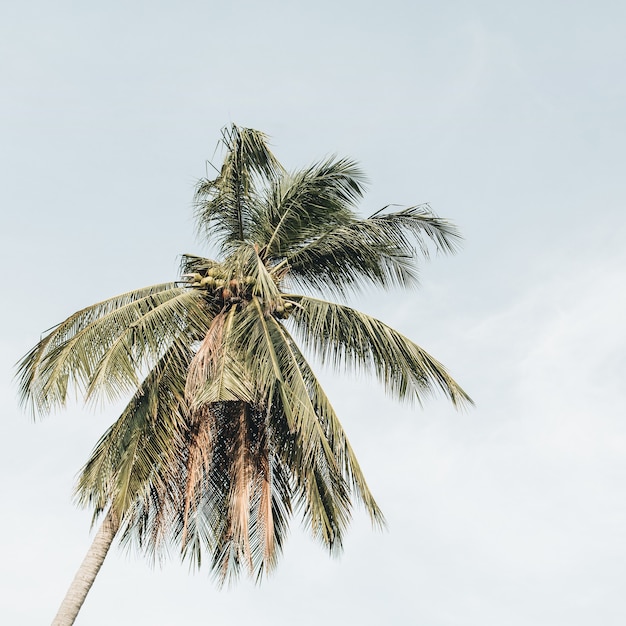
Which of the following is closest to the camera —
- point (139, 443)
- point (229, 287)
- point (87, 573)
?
point (87, 573)

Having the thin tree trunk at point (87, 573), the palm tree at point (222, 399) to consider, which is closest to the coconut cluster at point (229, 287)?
the palm tree at point (222, 399)

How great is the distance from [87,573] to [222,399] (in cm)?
245

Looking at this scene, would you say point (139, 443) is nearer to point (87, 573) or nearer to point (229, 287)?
point (87, 573)

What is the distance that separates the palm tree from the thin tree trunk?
0.02 m

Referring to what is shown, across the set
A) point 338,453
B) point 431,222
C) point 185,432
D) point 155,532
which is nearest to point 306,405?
point 338,453

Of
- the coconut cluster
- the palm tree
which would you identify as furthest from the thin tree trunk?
the coconut cluster

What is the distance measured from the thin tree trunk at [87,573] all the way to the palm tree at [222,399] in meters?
0.02

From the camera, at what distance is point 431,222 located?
44.3ft

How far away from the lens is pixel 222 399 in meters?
10.8

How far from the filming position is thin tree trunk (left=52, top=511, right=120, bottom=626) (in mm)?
10430

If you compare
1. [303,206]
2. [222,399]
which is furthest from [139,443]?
[303,206]

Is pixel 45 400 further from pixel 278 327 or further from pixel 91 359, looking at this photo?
pixel 278 327

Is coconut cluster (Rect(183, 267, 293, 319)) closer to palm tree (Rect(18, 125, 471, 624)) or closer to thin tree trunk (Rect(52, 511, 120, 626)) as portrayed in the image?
palm tree (Rect(18, 125, 471, 624))

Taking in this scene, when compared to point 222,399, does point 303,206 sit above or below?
above
